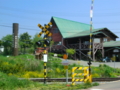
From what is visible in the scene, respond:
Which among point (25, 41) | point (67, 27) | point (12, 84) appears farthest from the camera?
point (25, 41)

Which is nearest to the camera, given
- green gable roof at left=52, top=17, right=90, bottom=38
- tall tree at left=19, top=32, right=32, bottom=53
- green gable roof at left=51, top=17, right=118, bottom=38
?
green gable roof at left=51, top=17, right=118, bottom=38

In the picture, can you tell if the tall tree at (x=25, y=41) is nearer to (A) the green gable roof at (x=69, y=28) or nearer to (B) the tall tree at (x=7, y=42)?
(B) the tall tree at (x=7, y=42)

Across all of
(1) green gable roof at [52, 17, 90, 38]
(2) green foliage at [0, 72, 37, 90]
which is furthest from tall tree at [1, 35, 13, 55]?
(2) green foliage at [0, 72, 37, 90]

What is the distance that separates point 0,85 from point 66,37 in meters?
31.0

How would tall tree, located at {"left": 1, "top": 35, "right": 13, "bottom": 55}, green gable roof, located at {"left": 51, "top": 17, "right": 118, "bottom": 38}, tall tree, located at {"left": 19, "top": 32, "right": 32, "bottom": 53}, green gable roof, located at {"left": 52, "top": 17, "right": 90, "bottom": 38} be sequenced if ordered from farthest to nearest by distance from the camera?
1. tall tree, located at {"left": 19, "top": 32, "right": 32, "bottom": 53}
2. tall tree, located at {"left": 1, "top": 35, "right": 13, "bottom": 55}
3. green gable roof, located at {"left": 52, "top": 17, "right": 90, "bottom": 38}
4. green gable roof, located at {"left": 51, "top": 17, "right": 118, "bottom": 38}

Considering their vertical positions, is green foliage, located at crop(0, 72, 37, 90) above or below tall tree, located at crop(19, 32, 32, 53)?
below

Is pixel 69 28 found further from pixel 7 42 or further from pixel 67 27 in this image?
pixel 7 42

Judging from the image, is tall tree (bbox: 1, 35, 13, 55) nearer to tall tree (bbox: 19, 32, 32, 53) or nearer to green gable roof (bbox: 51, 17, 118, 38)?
tall tree (bbox: 19, 32, 32, 53)

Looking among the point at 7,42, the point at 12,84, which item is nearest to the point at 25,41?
the point at 7,42

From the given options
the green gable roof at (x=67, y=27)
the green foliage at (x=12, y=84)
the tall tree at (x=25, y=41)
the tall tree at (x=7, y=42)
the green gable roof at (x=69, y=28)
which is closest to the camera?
the green foliage at (x=12, y=84)

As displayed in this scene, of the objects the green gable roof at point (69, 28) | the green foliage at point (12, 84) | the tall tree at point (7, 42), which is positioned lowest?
the green foliage at point (12, 84)

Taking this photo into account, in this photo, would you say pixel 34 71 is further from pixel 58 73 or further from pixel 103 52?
pixel 103 52

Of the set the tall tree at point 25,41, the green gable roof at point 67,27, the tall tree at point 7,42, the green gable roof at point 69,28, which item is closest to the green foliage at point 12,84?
the green gable roof at point 69,28

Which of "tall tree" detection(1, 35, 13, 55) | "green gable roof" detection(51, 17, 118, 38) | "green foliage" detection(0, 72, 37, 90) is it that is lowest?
"green foliage" detection(0, 72, 37, 90)
